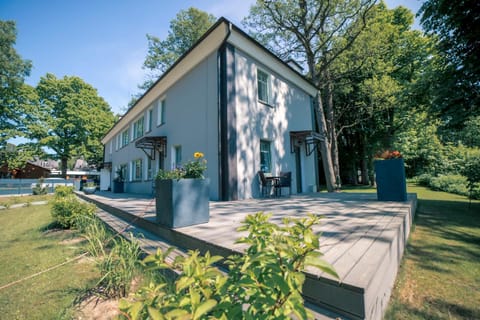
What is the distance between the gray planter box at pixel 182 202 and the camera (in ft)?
9.70

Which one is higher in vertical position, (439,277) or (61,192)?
(61,192)

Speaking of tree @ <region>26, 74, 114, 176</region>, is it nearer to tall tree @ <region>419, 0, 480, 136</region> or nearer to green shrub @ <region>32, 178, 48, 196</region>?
green shrub @ <region>32, 178, 48, 196</region>

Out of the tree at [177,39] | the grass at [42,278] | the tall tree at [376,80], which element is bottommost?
the grass at [42,278]

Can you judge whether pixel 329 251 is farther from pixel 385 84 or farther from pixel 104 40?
pixel 385 84

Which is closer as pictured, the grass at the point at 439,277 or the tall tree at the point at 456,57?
the grass at the point at 439,277

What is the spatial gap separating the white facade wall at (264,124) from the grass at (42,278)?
13.8 feet

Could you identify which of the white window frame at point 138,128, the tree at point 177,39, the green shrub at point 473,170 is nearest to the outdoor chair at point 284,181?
the green shrub at point 473,170

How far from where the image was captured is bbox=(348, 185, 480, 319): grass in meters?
1.61

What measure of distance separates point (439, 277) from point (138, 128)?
47.3 ft

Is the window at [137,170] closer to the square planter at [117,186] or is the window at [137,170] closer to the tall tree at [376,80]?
the square planter at [117,186]

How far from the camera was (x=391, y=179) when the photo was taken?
15.4 ft

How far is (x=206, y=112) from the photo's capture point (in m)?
6.96

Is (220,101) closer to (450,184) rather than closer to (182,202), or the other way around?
(182,202)

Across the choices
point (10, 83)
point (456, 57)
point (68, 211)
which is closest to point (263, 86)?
point (456, 57)
